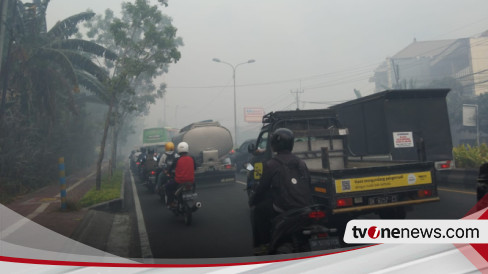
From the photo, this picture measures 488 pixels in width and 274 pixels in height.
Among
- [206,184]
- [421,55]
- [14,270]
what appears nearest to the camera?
[14,270]

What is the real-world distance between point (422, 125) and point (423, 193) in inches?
172

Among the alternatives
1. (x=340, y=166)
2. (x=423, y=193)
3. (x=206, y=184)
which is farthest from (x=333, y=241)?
(x=206, y=184)

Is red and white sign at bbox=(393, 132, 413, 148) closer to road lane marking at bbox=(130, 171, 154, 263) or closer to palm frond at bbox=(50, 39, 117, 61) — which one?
road lane marking at bbox=(130, 171, 154, 263)

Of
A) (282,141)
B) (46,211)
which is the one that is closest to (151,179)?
(282,141)

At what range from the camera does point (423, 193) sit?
388 centimetres

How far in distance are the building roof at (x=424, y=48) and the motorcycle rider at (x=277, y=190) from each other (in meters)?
1.13

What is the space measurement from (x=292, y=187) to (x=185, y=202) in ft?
10.4

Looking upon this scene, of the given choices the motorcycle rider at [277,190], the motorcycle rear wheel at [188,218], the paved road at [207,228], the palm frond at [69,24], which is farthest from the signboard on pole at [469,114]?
the motorcycle rear wheel at [188,218]

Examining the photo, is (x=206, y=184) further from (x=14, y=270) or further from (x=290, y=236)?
(x=14, y=270)

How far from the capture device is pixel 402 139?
22.3ft

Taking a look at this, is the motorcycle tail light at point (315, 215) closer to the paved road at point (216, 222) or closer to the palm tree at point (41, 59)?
the paved road at point (216, 222)

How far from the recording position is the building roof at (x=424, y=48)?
255cm

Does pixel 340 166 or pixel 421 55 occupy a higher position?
pixel 421 55

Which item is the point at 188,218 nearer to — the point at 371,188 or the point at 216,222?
the point at 216,222
